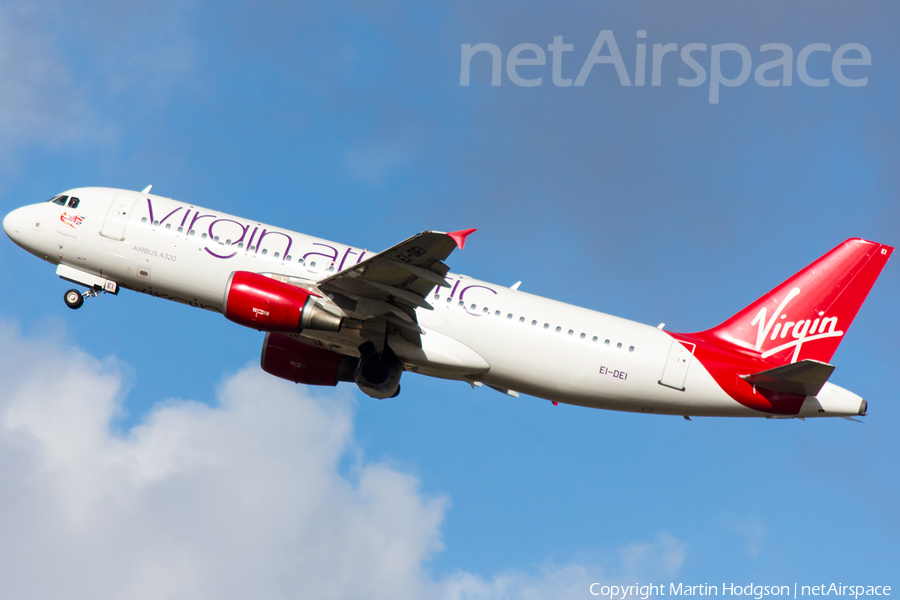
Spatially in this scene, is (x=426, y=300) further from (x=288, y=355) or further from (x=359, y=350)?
(x=288, y=355)

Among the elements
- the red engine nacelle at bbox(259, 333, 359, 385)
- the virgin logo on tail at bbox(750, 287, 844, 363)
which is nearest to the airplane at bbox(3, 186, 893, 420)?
the virgin logo on tail at bbox(750, 287, 844, 363)

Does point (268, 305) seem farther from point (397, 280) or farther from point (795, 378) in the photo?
point (795, 378)

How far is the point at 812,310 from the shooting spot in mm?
30047

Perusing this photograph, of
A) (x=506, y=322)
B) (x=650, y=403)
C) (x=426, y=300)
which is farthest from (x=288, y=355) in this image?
(x=650, y=403)

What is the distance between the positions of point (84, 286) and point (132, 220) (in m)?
3.05

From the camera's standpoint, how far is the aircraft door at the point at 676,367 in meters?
28.3

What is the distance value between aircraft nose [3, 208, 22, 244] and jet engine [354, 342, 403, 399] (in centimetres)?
1402

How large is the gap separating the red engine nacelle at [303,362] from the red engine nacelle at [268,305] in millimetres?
4710

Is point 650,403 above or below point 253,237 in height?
below

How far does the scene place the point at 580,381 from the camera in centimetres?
2834

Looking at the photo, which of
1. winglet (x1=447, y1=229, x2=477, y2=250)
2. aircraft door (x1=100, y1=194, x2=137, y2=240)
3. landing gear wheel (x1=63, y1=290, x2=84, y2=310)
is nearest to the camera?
winglet (x1=447, y1=229, x2=477, y2=250)

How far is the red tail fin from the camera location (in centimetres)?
2984

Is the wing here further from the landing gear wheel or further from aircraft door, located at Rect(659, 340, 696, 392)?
the landing gear wheel

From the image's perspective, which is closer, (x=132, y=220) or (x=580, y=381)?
(x=580, y=381)
